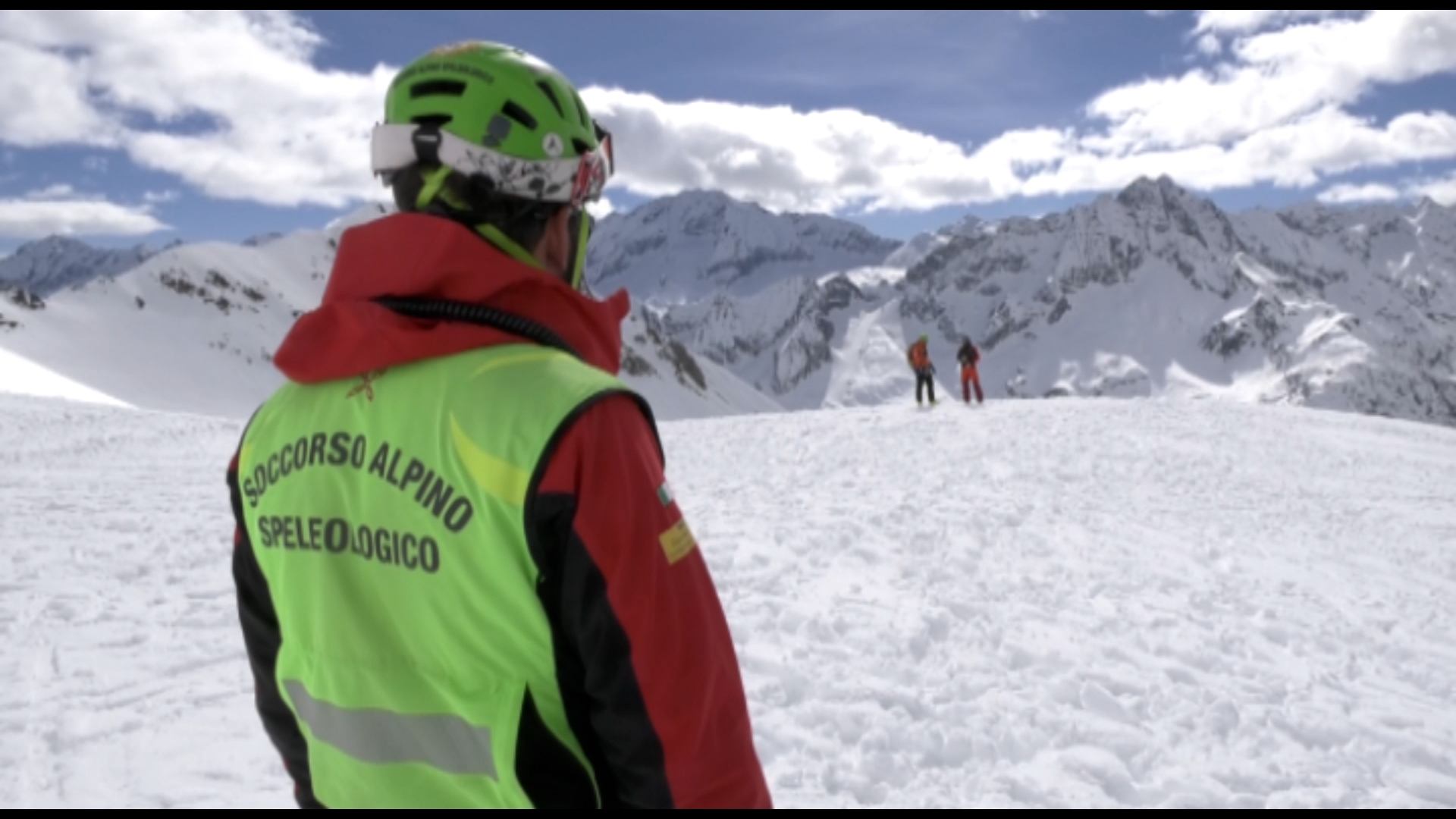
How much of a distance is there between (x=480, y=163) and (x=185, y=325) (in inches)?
3882

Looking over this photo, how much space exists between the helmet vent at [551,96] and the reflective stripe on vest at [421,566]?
78cm

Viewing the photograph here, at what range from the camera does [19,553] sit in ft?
34.5

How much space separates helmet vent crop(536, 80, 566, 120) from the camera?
2.43 meters

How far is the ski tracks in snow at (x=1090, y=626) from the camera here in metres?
5.91

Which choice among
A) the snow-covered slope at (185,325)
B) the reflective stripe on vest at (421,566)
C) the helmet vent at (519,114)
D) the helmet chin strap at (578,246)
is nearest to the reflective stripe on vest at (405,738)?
the reflective stripe on vest at (421,566)

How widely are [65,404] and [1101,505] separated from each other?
2501 centimetres

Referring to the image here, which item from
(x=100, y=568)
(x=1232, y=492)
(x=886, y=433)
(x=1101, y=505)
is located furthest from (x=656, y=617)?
(x=886, y=433)

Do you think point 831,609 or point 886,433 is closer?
point 831,609

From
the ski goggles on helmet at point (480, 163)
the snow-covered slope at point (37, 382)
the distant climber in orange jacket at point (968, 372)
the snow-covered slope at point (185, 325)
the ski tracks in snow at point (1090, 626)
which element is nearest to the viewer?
the ski goggles on helmet at point (480, 163)

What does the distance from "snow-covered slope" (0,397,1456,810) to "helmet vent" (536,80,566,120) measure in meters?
4.33

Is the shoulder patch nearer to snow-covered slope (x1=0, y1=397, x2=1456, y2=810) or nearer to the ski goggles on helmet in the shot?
the ski goggles on helmet

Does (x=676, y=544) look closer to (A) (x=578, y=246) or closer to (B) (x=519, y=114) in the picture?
(A) (x=578, y=246)

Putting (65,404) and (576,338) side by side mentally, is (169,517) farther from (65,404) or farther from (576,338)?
(65,404)

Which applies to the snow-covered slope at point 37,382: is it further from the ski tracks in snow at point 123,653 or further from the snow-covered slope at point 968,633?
the ski tracks in snow at point 123,653
